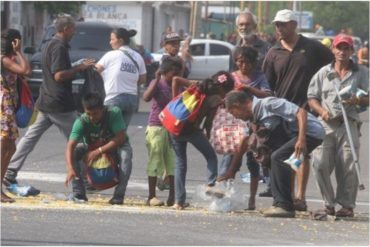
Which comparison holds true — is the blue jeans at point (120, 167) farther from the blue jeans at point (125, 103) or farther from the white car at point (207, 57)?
the white car at point (207, 57)

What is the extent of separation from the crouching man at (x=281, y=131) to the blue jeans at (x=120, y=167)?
3.46 ft

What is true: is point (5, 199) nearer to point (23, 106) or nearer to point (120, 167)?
point (23, 106)

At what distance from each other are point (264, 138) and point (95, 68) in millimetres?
2366

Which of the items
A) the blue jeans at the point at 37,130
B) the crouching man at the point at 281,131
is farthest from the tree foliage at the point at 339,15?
the crouching man at the point at 281,131

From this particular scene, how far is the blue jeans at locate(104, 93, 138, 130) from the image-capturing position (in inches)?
481

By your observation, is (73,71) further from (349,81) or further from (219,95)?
(349,81)

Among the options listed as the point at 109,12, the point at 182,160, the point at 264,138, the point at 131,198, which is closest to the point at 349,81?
the point at 264,138

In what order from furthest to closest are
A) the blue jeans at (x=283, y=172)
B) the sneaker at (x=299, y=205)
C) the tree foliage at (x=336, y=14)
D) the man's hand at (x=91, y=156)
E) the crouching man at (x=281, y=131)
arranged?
the tree foliage at (x=336, y=14) < the sneaker at (x=299, y=205) < the man's hand at (x=91, y=156) < the blue jeans at (x=283, y=172) < the crouching man at (x=281, y=131)

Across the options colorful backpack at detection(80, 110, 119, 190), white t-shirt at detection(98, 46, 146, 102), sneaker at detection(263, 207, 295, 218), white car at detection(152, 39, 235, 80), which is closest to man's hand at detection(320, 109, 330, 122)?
sneaker at detection(263, 207, 295, 218)

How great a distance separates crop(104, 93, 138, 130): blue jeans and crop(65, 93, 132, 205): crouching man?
35.1 inches

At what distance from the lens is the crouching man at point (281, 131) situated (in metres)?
10.4

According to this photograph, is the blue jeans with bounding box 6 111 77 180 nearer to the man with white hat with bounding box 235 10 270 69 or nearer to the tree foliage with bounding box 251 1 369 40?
the man with white hat with bounding box 235 10 270 69

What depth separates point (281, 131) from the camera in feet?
35.2

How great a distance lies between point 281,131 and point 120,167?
1.68 m
